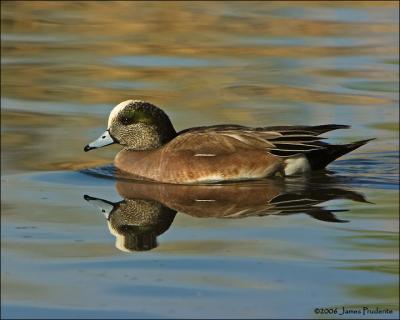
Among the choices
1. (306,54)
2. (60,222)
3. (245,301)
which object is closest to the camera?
(245,301)

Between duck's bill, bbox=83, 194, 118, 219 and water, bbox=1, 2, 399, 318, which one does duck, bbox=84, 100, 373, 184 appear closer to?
water, bbox=1, 2, 399, 318

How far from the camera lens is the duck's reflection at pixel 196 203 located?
789 centimetres

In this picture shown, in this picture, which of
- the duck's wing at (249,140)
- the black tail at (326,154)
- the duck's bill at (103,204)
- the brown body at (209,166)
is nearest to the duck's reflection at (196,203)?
the duck's bill at (103,204)

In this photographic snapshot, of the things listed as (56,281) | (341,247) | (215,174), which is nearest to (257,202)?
(215,174)

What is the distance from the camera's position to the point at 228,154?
9.41 meters

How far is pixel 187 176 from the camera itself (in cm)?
934

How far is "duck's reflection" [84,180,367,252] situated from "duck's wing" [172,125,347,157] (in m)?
0.30

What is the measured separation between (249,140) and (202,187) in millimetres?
565

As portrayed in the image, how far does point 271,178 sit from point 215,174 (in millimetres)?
428

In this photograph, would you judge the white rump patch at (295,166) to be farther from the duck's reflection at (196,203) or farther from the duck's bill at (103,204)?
the duck's bill at (103,204)

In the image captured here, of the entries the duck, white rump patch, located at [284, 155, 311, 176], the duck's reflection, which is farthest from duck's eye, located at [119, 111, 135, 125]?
white rump patch, located at [284, 155, 311, 176]

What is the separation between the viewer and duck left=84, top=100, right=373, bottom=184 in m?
9.36

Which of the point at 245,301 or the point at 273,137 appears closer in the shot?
the point at 245,301

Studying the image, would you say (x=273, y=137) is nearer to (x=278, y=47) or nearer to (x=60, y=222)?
(x=60, y=222)
